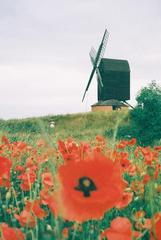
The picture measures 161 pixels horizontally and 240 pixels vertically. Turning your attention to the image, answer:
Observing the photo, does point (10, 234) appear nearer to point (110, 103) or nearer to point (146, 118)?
point (146, 118)

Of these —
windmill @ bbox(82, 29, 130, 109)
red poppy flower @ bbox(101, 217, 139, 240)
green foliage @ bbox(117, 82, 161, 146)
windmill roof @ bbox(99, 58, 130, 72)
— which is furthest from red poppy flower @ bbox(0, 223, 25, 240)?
windmill roof @ bbox(99, 58, 130, 72)

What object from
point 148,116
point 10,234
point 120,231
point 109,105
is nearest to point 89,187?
point 120,231

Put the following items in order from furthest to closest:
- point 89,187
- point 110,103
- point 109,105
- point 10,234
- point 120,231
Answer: point 110,103, point 109,105, point 10,234, point 120,231, point 89,187

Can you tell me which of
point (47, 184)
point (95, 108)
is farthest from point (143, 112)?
point (47, 184)

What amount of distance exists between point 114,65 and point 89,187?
51.5 m

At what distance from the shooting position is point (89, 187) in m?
1.06

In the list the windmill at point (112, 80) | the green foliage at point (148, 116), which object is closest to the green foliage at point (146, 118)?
the green foliage at point (148, 116)

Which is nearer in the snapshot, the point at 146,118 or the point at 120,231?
the point at 120,231

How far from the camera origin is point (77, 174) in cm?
108

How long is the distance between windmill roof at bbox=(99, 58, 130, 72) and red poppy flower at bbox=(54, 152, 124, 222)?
4937 centimetres

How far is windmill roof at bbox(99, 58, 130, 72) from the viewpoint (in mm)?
50594

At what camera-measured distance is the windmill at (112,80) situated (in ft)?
159

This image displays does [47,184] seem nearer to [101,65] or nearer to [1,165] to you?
[1,165]

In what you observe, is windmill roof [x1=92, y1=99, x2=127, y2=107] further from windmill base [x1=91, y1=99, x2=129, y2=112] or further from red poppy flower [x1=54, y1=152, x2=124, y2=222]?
red poppy flower [x1=54, y1=152, x2=124, y2=222]
